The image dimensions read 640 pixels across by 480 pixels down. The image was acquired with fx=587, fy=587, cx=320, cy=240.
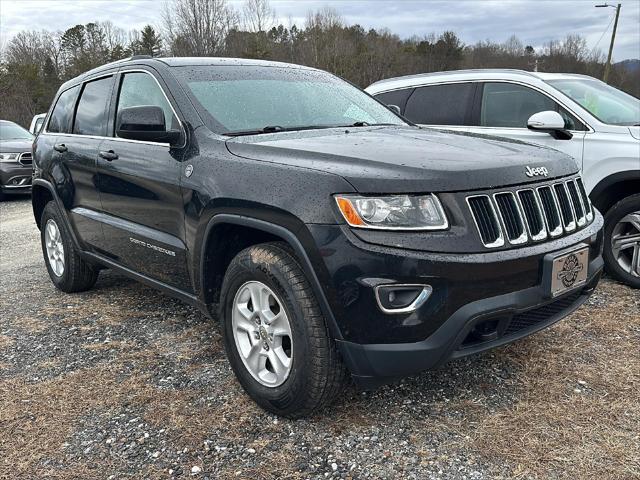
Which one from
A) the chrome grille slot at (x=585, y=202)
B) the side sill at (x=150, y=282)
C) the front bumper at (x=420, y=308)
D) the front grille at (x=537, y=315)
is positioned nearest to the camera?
the front bumper at (x=420, y=308)

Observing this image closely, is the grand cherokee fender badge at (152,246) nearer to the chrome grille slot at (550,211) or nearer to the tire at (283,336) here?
the tire at (283,336)

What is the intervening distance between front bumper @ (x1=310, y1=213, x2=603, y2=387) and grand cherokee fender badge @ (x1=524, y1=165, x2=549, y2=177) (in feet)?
1.27

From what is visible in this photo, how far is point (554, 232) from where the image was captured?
108 inches

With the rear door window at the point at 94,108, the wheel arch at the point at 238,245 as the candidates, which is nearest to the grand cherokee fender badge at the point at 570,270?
the wheel arch at the point at 238,245

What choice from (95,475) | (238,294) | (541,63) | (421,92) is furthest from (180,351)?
(541,63)

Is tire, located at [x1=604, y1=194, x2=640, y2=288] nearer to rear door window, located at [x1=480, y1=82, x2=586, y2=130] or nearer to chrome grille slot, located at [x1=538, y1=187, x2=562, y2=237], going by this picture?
rear door window, located at [x1=480, y1=82, x2=586, y2=130]

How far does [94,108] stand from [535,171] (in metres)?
3.21

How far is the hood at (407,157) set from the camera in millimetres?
2396

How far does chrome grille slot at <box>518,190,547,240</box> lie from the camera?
8.55ft

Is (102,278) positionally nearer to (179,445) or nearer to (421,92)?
(179,445)

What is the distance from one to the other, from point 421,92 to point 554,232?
3.60 meters

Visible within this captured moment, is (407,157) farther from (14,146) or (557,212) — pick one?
(14,146)

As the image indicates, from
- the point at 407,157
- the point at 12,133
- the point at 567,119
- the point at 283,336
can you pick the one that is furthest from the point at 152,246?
the point at 12,133

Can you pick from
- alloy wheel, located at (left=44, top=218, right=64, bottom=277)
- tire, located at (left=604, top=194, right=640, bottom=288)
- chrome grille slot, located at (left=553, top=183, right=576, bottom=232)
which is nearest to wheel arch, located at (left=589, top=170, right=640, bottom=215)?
tire, located at (left=604, top=194, right=640, bottom=288)
